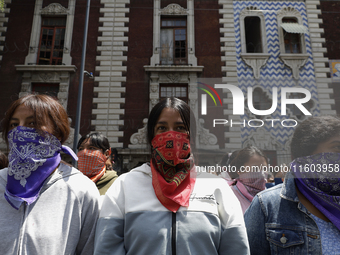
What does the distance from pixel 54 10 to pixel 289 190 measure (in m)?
15.1

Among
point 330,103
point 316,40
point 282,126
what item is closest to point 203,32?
point 316,40

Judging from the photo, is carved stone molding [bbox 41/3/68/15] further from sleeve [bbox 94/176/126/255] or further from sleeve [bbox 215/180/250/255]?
sleeve [bbox 215/180/250/255]

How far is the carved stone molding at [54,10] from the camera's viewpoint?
1346 cm

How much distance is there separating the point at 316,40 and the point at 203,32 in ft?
18.5

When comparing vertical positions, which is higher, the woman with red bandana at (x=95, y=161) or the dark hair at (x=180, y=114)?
the dark hair at (x=180, y=114)

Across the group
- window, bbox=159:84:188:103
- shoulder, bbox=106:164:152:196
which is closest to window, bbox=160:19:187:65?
window, bbox=159:84:188:103

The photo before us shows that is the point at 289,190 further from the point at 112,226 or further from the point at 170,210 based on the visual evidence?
the point at 112,226

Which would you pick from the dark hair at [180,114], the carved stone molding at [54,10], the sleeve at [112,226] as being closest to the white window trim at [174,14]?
the carved stone molding at [54,10]

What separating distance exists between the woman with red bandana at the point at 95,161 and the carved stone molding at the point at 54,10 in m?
12.7

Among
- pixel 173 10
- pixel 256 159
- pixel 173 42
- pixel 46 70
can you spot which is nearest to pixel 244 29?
pixel 173 42

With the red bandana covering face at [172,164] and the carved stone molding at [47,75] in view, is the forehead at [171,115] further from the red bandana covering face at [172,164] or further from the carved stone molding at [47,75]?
the carved stone molding at [47,75]

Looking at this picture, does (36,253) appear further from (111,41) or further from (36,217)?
(111,41)

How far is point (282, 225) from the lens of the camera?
171cm

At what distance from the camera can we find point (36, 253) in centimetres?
159
